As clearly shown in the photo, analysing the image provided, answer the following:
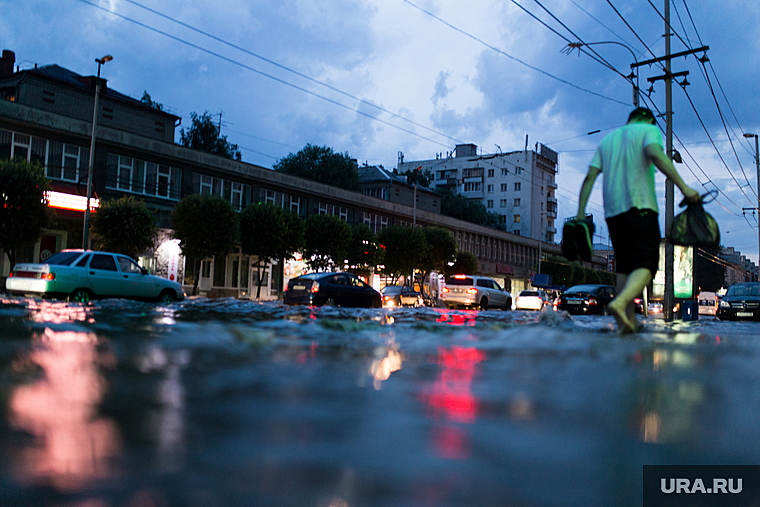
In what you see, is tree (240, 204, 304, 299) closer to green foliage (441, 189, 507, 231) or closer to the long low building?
the long low building

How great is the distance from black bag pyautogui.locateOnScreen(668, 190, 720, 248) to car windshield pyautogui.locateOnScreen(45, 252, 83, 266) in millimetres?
13183

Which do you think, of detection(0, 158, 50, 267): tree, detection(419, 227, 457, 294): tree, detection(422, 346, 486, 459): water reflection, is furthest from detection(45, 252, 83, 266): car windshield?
detection(419, 227, 457, 294): tree

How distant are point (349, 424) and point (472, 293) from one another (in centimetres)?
2520

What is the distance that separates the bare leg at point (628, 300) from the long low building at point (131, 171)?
28841mm

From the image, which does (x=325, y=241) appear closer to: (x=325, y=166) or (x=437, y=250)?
(x=437, y=250)

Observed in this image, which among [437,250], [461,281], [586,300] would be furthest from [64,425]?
[437,250]

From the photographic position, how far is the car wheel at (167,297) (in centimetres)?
1602

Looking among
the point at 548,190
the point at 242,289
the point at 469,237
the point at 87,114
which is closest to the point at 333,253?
the point at 242,289

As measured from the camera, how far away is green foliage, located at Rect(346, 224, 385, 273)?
140ft

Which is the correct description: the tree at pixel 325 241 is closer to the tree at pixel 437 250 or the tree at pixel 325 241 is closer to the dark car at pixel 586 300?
the tree at pixel 437 250

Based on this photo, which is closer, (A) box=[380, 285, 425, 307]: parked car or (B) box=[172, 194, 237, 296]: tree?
(A) box=[380, 285, 425, 307]: parked car

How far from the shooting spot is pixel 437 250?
2003 inches

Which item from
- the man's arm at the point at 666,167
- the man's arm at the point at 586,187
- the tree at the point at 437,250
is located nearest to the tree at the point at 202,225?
the tree at the point at 437,250

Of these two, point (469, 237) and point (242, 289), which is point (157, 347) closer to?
point (242, 289)
